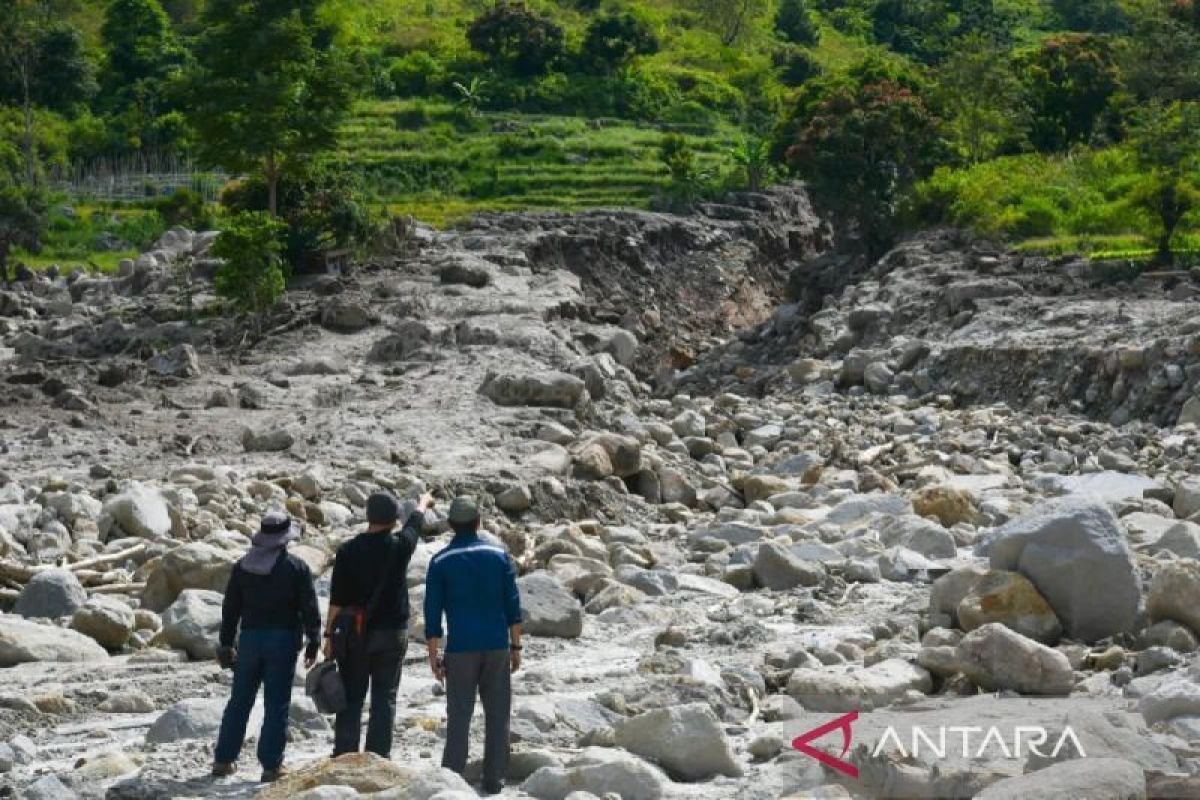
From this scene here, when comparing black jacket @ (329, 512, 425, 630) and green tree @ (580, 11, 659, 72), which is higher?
green tree @ (580, 11, 659, 72)

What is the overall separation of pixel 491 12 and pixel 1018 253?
33.3 metres

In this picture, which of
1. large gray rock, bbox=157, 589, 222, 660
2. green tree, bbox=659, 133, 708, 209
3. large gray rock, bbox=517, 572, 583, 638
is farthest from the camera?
green tree, bbox=659, 133, 708, 209

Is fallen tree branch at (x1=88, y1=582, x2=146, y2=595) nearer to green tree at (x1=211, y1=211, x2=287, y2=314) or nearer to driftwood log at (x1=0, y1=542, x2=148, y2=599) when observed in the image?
driftwood log at (x1=0, y1=542, x2=148, y2=599)

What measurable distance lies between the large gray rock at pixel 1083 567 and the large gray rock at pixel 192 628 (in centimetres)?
496

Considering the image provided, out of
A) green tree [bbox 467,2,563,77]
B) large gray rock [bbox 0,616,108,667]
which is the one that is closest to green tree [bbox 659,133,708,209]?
green tree [bbox 467,2,563,77]

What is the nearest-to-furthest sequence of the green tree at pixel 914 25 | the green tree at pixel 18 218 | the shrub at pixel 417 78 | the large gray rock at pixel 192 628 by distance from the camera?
the large gray rock at pixel 192 628 < the green tree at pixel 18 218 < the shrub at pixel 417 78 < the green tree at pixel 914 25

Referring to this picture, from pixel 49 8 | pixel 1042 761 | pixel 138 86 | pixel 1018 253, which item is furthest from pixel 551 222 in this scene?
pixel 1042 761

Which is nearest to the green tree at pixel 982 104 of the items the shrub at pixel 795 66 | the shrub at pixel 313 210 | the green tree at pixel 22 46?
the shrub at pixel 313 210

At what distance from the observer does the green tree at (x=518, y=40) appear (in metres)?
61.8

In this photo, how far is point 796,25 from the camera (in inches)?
3115

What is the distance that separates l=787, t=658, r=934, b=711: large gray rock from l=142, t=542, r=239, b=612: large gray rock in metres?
5.03

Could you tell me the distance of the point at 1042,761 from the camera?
26.4 feet

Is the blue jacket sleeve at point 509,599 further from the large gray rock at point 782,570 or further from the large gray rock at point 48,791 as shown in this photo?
the large gray rock at point 782,570

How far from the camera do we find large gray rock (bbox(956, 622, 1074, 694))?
10.2 meters
